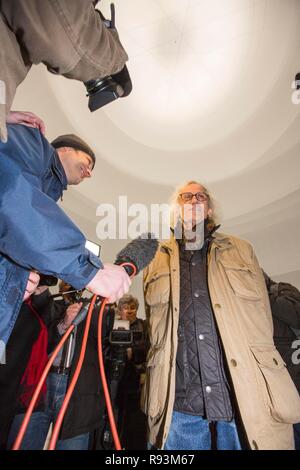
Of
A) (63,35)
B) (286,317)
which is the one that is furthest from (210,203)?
(63,35)

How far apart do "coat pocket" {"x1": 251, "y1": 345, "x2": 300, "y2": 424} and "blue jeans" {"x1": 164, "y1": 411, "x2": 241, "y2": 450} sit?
17cm

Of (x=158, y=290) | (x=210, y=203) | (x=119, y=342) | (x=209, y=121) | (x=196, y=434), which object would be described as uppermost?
(x=209, y=121)

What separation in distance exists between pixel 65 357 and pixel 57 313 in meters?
0.46

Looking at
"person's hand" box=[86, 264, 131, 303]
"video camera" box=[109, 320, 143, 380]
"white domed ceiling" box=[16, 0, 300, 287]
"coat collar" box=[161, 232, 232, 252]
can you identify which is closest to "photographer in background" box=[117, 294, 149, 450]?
"video camera" box=[109, 320, 143, 380]

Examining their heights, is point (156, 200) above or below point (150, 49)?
below

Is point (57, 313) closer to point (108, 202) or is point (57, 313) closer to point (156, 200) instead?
point (108, 202)

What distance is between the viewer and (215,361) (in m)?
0.95

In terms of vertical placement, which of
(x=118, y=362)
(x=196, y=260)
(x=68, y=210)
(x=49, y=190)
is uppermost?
(x=68, y=210)

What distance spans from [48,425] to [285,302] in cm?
141

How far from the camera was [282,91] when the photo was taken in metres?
3.15

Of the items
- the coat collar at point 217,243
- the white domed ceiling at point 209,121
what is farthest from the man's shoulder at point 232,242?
the white domed ceiling at point 209,121

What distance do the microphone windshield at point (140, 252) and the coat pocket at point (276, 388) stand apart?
536 millimetres

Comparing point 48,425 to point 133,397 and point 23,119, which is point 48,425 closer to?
point 133,397
